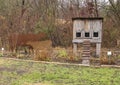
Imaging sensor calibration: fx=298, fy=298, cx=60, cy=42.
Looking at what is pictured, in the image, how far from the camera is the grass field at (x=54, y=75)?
8.00m

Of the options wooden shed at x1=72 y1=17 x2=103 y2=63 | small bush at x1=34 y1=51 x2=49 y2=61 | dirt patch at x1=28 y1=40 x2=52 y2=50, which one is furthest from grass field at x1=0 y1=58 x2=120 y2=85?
dirt patch at x1=28 y1=40 x2=52 y2=50

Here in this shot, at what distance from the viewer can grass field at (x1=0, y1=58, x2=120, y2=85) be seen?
8.00 m

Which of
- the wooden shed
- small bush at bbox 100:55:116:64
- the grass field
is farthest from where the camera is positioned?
the wooden shed

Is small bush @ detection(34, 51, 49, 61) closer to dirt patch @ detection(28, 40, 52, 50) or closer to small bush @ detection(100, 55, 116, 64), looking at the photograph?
dirt patch @ detection(28, 40, 52, 50)

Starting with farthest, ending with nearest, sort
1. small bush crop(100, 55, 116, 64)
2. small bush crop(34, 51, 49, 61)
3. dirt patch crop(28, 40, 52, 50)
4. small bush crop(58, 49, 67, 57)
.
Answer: dirt patch crop(28, 40, 52, 50) < small bush crop(58, 49, 67, 57) < small bush crop(34, 51, 49, 61) < small bush crop(100, 55, 116, 64)

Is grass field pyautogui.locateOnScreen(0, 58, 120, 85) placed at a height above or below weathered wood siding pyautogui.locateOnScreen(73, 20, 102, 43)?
below

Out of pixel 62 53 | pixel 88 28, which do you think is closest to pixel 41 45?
pixel 62 53

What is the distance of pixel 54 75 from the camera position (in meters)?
8.94

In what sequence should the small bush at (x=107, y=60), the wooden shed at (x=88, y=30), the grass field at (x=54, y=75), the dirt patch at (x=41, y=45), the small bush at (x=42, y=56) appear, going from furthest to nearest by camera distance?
the dirt patch at (x=41, y=45), the wooden shed at (x=88, y=30), the small bush at (x=42, y=56), the small bush at (x=107, y=60), the grass field at (x=54, y=75)

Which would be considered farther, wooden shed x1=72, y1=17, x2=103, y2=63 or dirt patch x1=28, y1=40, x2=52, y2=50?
dirt patch x1=28, y1=40, x2=52, y2=50

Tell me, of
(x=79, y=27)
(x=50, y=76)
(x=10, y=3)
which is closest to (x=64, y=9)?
(x=10, y=3)

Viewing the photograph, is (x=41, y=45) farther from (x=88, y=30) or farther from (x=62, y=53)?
(x=88, y=30)

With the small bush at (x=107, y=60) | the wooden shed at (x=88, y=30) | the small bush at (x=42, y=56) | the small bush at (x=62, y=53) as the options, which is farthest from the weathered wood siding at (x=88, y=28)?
the small bush at (x=107, y=60)

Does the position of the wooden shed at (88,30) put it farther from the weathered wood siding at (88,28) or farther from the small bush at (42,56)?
the small bush at (42,56)
